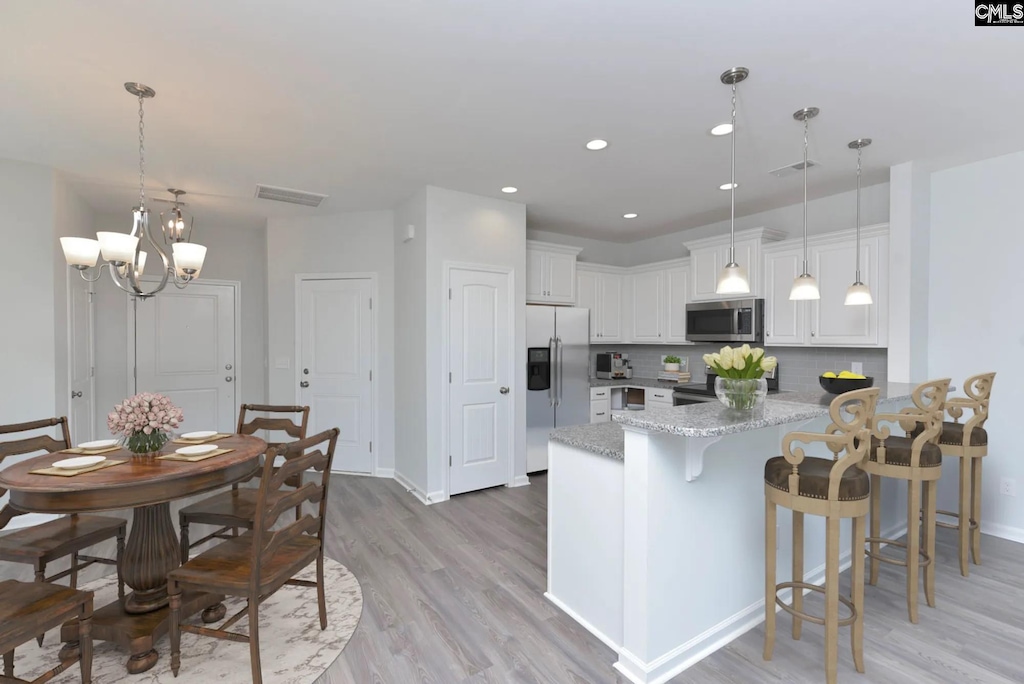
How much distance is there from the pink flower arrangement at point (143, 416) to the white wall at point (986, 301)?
506 centimetres

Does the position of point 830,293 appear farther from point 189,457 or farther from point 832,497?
point 189,457

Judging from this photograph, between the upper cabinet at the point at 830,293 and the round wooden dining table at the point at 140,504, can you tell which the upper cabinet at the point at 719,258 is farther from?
the round wooden dining table at the point at 140,504

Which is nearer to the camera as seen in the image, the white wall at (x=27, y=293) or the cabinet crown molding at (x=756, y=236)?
the white wall at (x=27, y=293)

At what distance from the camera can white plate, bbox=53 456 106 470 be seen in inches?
78.3

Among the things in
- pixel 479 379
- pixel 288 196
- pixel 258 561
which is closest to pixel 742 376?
pixel 258 561

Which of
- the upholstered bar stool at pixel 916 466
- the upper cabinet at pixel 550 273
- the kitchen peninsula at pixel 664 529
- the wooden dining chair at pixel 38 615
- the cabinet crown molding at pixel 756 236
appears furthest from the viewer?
the upper cabinet at pixel 550 273

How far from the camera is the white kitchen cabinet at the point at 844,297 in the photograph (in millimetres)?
3746

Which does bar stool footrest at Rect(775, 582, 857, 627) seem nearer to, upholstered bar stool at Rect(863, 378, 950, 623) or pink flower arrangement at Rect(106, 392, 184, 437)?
upholstered bar stool at Rect(863, 378, 950, 623)

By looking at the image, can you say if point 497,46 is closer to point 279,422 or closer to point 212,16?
point 212,16

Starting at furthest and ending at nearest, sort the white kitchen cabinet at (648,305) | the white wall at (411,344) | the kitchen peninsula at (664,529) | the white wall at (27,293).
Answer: the white kitchen cabinet at (648,305), the white wall at (411,344), the white wall at (27,293), the kitchen peninsula at (664,529)

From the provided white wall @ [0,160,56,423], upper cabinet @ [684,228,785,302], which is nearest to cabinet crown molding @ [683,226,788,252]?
upper cabinet @ [684,228,785,302]

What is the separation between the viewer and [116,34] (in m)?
1.99

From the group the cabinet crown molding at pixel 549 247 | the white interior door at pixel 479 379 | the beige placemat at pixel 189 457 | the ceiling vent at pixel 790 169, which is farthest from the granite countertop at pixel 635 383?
the beige placemat at pixel 189 457

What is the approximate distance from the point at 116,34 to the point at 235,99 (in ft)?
1.85
